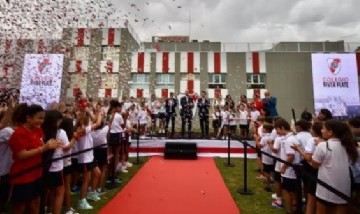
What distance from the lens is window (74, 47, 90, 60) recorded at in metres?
21.5

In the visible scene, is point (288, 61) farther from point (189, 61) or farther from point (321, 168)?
point (321, 168)

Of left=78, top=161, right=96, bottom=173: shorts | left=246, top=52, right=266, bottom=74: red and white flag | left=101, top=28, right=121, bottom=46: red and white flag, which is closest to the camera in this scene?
left=78, top=161, right=96, bottom=173: shorts

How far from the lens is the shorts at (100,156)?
5836mm

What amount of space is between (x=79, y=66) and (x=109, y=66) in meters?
2.21

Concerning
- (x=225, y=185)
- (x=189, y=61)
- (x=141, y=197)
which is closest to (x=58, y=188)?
(x=141, y=197)

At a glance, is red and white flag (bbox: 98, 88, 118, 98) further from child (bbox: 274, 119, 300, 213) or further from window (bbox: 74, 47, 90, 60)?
child (bbox: 274, 119, 300, 213)

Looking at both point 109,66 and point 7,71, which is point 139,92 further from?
point 7,71

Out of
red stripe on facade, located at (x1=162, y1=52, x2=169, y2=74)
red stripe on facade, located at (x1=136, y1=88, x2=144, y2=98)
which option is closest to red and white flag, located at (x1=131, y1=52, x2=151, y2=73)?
red stripe on facade, located at (x1=162, y1=52, x2=169, y2=74)

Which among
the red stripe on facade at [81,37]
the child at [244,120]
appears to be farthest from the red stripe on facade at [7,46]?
the child at [244,120]

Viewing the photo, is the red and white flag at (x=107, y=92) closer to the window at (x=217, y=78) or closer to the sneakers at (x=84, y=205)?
A: the window at (x=217, y=78)

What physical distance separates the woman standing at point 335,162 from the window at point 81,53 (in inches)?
810

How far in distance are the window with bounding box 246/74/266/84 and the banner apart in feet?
43.9

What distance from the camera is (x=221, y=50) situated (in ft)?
69.9

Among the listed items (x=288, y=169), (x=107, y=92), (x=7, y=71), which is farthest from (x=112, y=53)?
(x=288, y=169)
